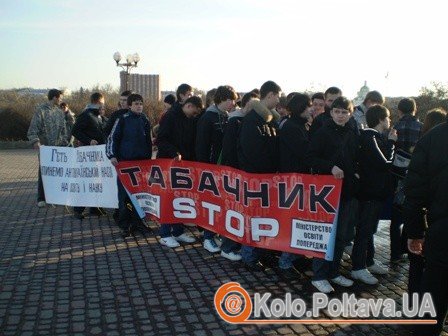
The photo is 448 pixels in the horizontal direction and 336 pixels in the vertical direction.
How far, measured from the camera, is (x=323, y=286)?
5.15 metres

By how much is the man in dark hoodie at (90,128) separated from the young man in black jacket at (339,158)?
4.79m

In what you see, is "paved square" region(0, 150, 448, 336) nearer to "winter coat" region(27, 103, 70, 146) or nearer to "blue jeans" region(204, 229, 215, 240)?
"blue jeans" region(204, 229, 215, 240)

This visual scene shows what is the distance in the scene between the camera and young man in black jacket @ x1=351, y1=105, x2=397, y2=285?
527 cm

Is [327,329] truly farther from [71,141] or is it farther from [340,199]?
[71,141]

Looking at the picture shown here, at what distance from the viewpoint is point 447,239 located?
10.9 ft

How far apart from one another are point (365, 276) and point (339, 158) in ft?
4.80

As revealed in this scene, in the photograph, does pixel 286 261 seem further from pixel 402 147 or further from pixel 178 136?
pixel 178 136

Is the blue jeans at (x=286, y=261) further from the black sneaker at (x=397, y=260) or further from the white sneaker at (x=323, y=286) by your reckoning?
the black sneaker at (x=397, y=260)

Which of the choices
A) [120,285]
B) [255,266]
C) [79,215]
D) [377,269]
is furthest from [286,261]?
[79,215]

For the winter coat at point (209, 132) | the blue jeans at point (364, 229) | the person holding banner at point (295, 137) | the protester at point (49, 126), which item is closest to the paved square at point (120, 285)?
the blue jeans at point (364, 229)

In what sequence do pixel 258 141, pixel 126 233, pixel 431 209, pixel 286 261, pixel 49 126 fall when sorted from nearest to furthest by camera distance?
pixel 431 209 < pixel 258 141 < pixel 286 261 < pixel 126 233 < pixel 49 126

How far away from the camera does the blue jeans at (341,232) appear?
5211mm

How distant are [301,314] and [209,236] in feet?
7.63

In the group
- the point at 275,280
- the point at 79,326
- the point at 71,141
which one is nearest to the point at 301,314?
the point at 275,280
